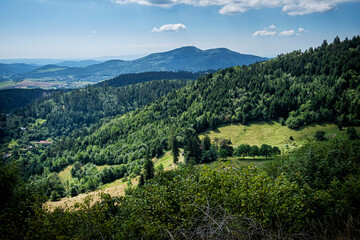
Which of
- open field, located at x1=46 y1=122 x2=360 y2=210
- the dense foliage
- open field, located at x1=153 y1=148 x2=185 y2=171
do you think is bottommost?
open field, located at x1=153 y1=148 x2=185 y2=171

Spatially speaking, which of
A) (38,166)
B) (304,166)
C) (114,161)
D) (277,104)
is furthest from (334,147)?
(38,166)

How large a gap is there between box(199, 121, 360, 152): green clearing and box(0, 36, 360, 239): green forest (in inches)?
164

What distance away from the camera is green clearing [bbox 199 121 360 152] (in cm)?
9750

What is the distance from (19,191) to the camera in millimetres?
26906

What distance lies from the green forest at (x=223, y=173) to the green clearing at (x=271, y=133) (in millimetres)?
4171

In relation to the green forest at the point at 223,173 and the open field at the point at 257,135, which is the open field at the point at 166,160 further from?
the green forest at the point at 223,173

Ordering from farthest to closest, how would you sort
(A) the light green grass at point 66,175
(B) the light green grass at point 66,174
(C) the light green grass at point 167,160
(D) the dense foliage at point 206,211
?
(B) the light green grass at point 66,174 → (A) the light green grass at point 66,175 → (C) the light green grass at point 167,160 → (D) the dense foliage at point 206,211

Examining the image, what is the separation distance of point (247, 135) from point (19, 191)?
105991 mm

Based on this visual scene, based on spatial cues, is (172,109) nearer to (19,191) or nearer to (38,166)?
(38,166)

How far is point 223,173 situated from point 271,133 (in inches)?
3907

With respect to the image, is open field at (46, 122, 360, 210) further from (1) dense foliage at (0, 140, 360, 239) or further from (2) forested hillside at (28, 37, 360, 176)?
(1) dense foliage at (0, 140, 360, 239)

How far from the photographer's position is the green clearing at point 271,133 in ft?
320

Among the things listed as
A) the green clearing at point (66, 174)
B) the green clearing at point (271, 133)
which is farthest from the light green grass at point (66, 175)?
the green clearing at point (271, 133)

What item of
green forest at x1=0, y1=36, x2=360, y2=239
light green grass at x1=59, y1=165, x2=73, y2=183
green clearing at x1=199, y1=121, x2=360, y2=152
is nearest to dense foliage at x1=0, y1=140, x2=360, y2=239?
green forest at x1=0, y1=36, x2=360, y2=239
